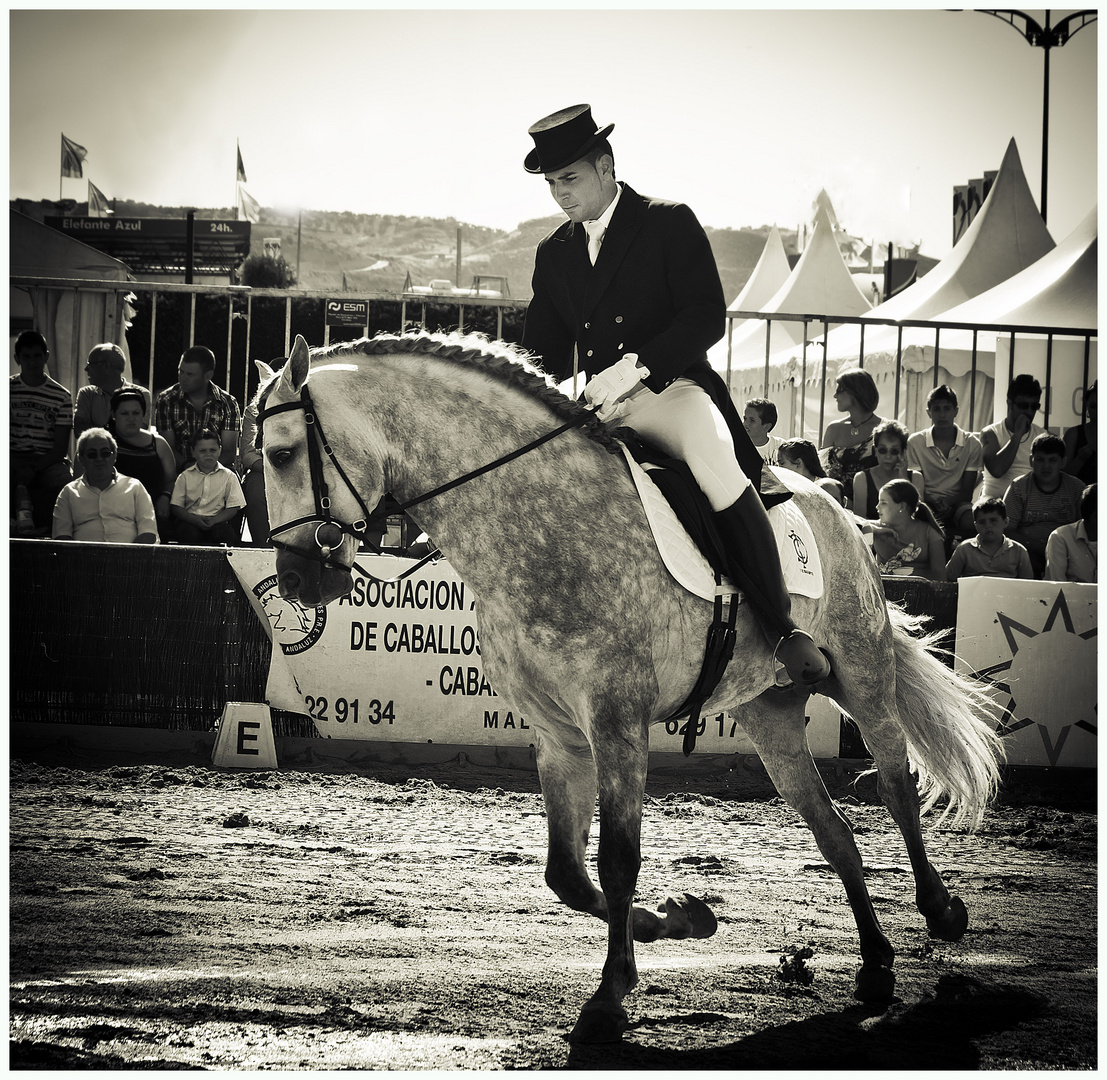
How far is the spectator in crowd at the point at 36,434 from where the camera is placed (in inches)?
360

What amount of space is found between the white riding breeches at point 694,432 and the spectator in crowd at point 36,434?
6.38 m

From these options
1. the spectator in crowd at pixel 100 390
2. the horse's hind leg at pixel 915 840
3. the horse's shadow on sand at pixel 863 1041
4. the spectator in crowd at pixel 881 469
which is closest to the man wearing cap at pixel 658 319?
the horse's hind leg at pixel 915 840

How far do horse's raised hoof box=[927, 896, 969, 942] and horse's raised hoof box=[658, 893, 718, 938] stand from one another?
→ 1134mm

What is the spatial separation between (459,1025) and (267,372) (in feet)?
7.74

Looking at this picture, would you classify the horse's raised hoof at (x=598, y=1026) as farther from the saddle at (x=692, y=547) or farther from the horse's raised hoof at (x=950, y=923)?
the horse's raised hoof at (x=950, y=923)

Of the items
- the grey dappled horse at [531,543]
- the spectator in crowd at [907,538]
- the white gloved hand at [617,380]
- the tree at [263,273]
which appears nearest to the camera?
the grey dappled horse at [531,543]

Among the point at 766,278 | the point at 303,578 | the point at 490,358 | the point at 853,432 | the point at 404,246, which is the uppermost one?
the point at 766,278

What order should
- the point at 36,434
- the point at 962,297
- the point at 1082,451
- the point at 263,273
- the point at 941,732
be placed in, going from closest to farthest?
the point at 941,732
the point at 36,434
the point at 1082,451
the point at 962,297
the point at 263,273

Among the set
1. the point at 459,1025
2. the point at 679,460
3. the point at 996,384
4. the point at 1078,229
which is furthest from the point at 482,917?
the point at 1078,229

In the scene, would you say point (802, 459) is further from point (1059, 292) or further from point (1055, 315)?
point (1059, 292)

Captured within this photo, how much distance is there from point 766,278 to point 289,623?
1654 cm

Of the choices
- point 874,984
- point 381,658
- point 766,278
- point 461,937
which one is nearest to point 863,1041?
point 874,984

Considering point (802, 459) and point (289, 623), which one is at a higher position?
point (802, 459)

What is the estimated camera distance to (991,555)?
916 centimetres
